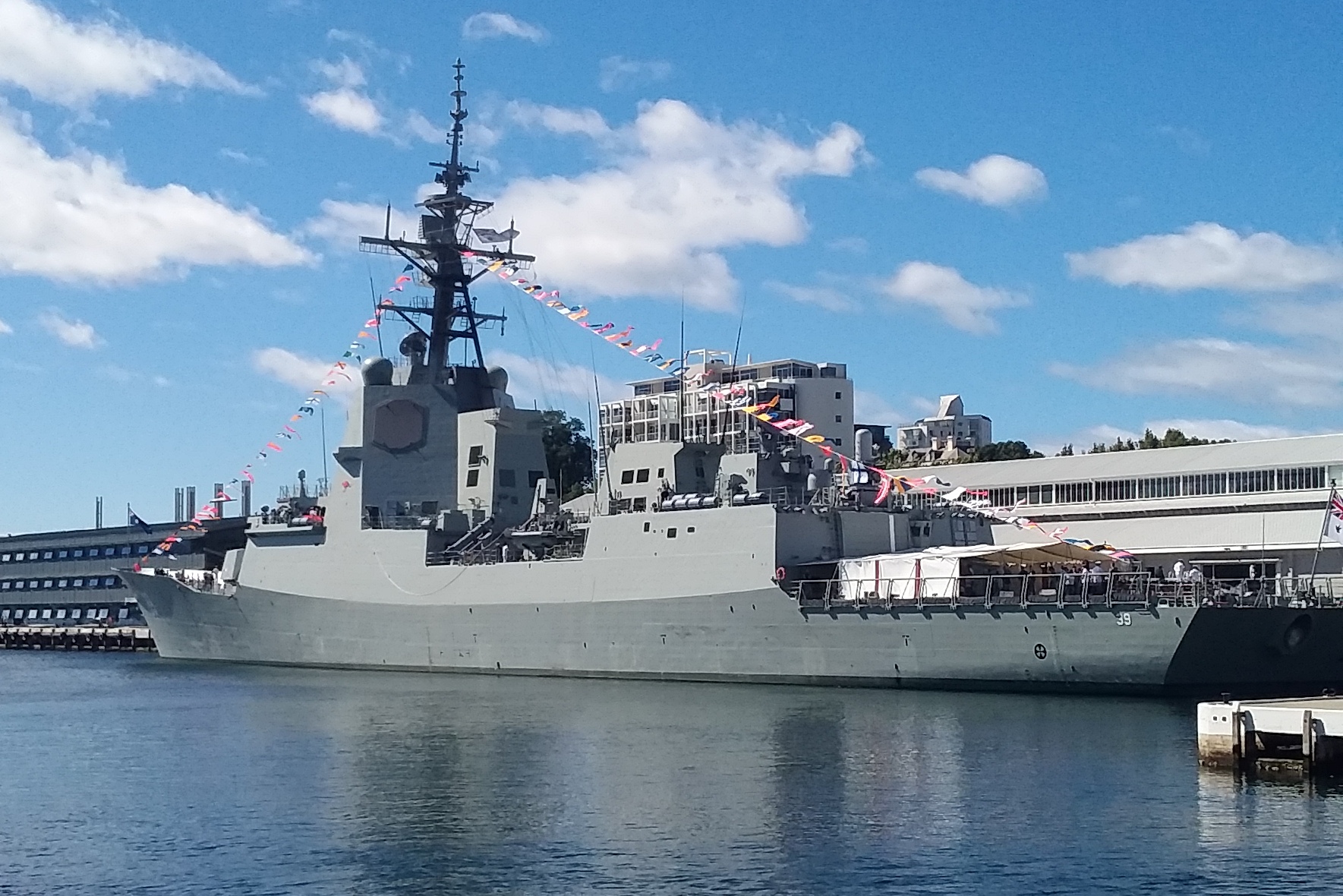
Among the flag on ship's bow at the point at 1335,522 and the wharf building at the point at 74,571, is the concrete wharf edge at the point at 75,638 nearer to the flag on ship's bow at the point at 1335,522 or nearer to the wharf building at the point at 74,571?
the wharf building at the point at 74,571

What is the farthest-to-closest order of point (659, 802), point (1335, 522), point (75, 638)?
point (75, 638)
point (1335, 522)
point (659, 802)

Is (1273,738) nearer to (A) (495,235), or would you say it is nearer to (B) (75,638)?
(A) (495,235)

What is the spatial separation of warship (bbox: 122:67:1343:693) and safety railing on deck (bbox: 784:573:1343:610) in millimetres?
57

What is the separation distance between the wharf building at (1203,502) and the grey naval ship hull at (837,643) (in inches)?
405

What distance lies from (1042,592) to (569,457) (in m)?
34.1

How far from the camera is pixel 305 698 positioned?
2875cm

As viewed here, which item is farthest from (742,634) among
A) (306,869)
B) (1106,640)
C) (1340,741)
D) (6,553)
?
(6,553)

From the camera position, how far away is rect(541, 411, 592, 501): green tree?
56.1m

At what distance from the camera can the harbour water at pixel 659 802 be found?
13.6 meters

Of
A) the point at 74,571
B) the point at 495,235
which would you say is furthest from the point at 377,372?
the point at 74,571

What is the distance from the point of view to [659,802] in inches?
666

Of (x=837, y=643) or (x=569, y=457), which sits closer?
(x=837, y=643)

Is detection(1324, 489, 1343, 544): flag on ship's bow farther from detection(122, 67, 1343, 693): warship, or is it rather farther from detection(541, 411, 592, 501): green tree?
detection(541, 411, 592, 501): green tree

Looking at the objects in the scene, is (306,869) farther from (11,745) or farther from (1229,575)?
(1229,575)
